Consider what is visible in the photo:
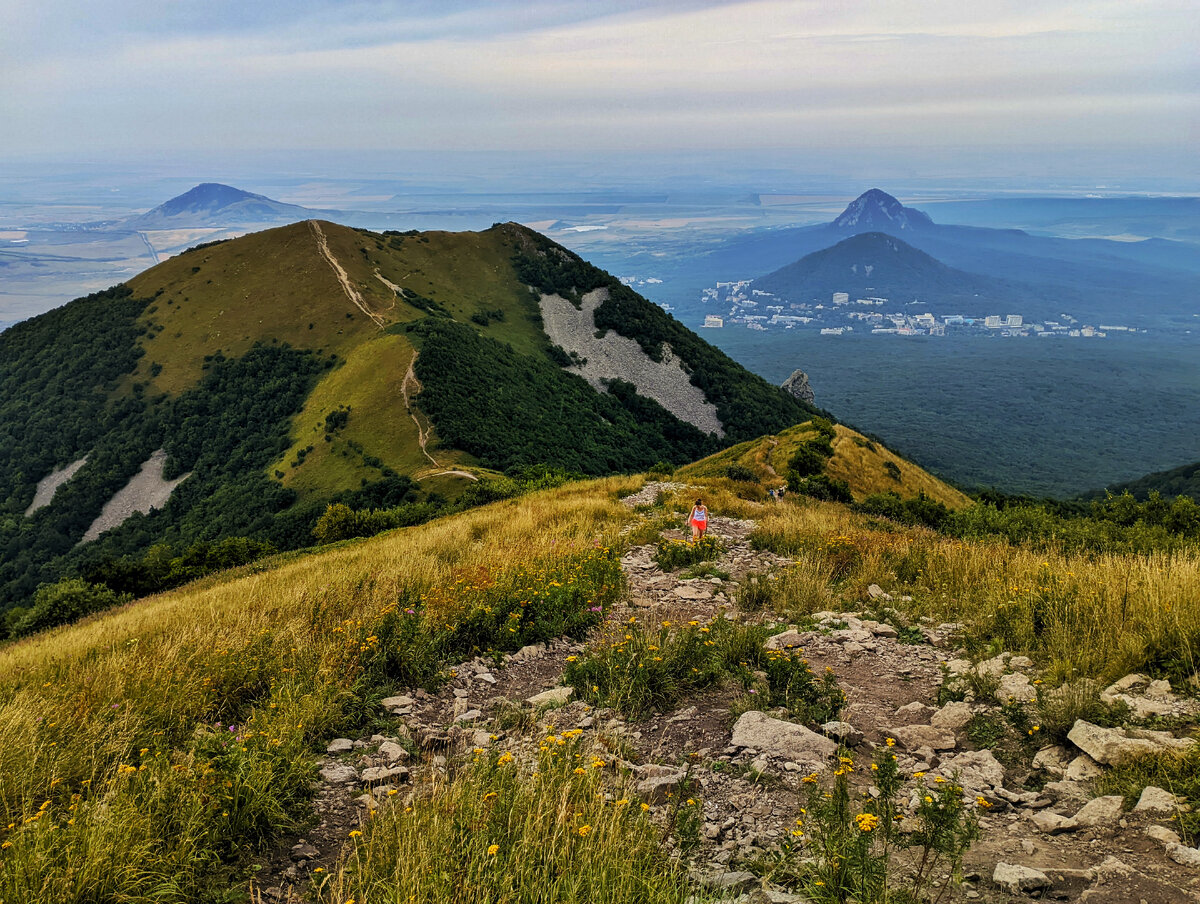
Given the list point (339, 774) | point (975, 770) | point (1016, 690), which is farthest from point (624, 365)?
point (339, 774)

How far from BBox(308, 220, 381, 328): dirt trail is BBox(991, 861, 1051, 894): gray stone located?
83.3m

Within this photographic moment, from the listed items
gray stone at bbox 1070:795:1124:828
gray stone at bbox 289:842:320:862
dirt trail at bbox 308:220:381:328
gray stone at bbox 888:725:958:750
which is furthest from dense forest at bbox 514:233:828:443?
gray stone at bbox 289:842:320:862

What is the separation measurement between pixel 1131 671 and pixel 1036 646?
88cm

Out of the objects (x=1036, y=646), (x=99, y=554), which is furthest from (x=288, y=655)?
(x=99, y=554)

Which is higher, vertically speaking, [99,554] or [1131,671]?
[1131,671]

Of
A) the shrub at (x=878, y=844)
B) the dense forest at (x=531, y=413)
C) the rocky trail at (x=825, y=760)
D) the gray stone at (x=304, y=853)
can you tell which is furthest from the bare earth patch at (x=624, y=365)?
the gray stone at (x=304, y=853)

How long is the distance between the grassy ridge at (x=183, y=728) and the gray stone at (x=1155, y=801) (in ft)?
17.2

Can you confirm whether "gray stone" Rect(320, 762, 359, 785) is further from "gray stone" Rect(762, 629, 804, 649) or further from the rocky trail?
"gray stone" Rect(762, 629, 804, 649)

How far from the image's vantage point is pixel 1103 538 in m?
12.2

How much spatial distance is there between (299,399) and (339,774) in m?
75.0

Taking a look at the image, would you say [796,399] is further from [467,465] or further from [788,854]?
[788,854]

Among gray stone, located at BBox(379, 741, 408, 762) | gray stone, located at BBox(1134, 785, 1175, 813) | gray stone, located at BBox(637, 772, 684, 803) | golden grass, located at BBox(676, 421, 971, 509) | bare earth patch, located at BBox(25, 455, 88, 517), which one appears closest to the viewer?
gray stone, located at BBox(1134, 785, 1175, 813)

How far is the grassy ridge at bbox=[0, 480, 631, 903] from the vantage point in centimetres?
345

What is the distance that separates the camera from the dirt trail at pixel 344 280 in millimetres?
82556
